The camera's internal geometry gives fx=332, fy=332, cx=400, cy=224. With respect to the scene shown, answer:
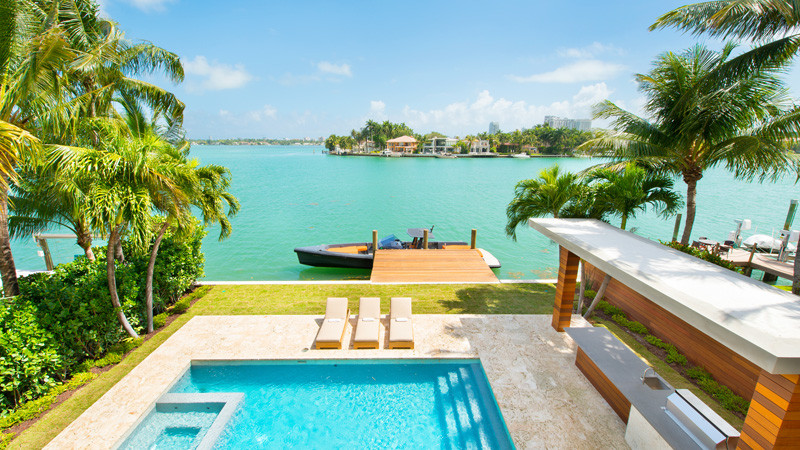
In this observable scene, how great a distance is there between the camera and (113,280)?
6.95 m

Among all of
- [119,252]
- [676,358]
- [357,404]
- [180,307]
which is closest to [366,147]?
[180,307]

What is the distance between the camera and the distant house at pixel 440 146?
406ft

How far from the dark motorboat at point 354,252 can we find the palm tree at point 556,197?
5.87 m

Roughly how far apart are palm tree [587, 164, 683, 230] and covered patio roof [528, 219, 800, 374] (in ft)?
5.56

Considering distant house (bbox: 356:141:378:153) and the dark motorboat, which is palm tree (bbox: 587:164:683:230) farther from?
distant house (bbox: 356:141:378:153)

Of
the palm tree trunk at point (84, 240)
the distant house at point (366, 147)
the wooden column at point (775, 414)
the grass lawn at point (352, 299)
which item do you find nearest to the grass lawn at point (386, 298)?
the grass lawn at point (352, 299)

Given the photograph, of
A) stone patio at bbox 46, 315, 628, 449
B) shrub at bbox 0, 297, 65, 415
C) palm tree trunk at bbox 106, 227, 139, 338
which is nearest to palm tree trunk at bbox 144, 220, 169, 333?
palm tree trunk at bbox 106, 227, 139, 338

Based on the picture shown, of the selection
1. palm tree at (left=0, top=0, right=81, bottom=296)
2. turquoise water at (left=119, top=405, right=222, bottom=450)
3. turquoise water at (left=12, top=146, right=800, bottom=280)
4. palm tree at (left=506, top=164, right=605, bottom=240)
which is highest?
palm tree at (left=0, top=0, right=81, bottom=296)

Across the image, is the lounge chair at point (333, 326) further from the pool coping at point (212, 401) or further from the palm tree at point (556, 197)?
the palm tree at point (556, 197)

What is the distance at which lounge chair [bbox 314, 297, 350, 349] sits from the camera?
753 centimetres

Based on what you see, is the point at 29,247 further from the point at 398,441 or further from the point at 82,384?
the point at 398,441

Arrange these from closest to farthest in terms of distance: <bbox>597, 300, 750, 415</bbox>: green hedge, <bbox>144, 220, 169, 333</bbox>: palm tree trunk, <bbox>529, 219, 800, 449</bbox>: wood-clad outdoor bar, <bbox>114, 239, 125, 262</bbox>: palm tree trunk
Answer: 1. <bbox>529, 219, 800, 449</bbox>: wood-clad outdoor bar
2. <bbox>597, 300, 750, 415</bbox>: green hedge
3. <bbox>144, 220, 169, 333</bbox>: palm tree trunk
4. <bbox>114, 239, 125, 262</bbox>: palm tree trunk

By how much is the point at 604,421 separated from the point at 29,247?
31358 mm

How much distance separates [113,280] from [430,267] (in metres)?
9.35
